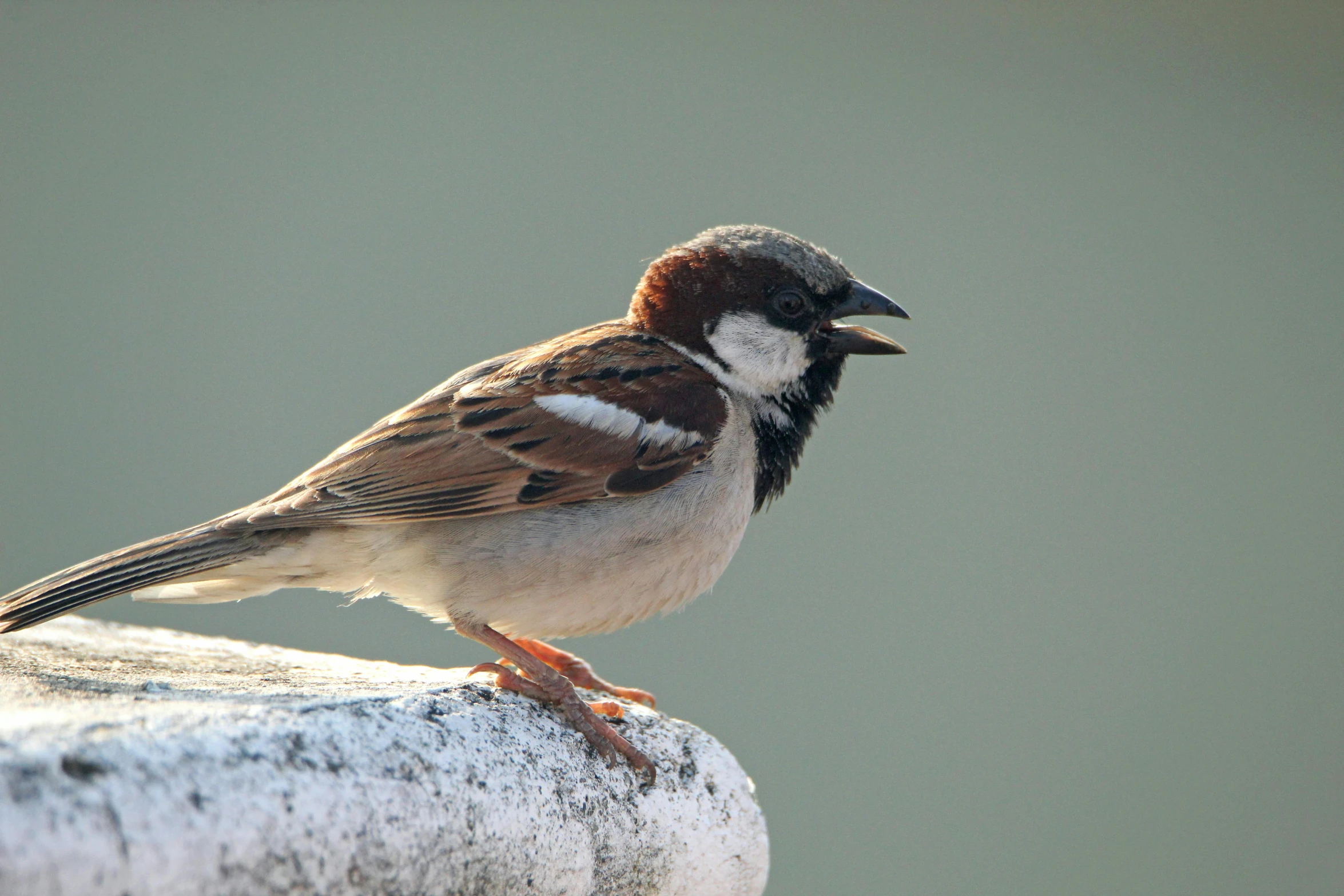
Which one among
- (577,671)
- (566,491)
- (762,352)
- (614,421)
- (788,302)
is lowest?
(577,671)

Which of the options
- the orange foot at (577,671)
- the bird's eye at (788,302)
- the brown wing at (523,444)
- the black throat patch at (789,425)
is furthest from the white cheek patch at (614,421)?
the orange foot at (577,671)

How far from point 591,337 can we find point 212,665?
1.02m

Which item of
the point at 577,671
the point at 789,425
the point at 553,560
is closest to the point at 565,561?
the point at 553,560

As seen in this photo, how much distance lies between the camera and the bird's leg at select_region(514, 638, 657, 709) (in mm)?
2357

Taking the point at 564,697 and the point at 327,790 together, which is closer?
the point at 327,790

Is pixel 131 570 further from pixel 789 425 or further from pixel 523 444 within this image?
Answer: pixel 789 425

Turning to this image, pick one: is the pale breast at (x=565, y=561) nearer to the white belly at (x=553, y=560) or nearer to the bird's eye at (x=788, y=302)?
the white belly at (x=553, y=560)

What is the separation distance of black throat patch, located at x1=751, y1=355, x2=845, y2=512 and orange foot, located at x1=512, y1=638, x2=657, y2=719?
19.7 inches

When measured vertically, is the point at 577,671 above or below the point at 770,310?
below

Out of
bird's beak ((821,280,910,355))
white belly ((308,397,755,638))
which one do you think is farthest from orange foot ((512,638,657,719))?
bird's beak ((821,280,910,355))

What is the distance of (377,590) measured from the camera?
2.14 meters

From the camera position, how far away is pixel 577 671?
93.5 inches

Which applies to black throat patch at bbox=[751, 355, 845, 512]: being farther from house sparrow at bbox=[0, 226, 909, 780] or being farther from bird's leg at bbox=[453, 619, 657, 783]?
bird's leg at bbox=[453, 619, 657, 783]

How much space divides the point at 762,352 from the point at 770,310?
91 mm
